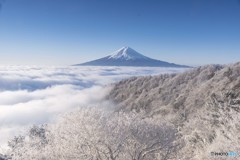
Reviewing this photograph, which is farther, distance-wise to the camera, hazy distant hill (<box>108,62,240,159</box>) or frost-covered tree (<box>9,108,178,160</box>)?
hazy distant hill (<box>108,62,240,159</box>)

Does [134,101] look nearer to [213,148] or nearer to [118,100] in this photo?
[118,100]

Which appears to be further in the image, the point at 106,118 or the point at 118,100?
the point at 118,100

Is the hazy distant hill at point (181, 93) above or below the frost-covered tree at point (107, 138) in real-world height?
below

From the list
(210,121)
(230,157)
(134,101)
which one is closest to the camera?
(230,157)

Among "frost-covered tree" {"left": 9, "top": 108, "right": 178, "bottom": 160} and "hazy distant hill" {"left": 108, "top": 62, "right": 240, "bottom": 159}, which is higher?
"frost-covered tree" {"left": 9, "top": 108, "right": 178, "bottom": 160}

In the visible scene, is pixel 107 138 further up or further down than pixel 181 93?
further up

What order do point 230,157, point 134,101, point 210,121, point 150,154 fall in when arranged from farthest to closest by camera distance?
point 134,101, point 210,121, point 150,154, point 230,157

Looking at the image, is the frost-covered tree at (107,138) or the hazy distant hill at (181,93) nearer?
the frost-covered tree at (107,138)

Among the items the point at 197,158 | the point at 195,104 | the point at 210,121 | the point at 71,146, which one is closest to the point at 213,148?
the point at 197,158

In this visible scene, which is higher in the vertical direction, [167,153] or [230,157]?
[230,157]

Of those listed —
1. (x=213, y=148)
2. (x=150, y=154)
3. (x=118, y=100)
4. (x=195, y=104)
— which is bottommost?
(x=118, y=100)

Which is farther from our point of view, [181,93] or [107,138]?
[181,93]
